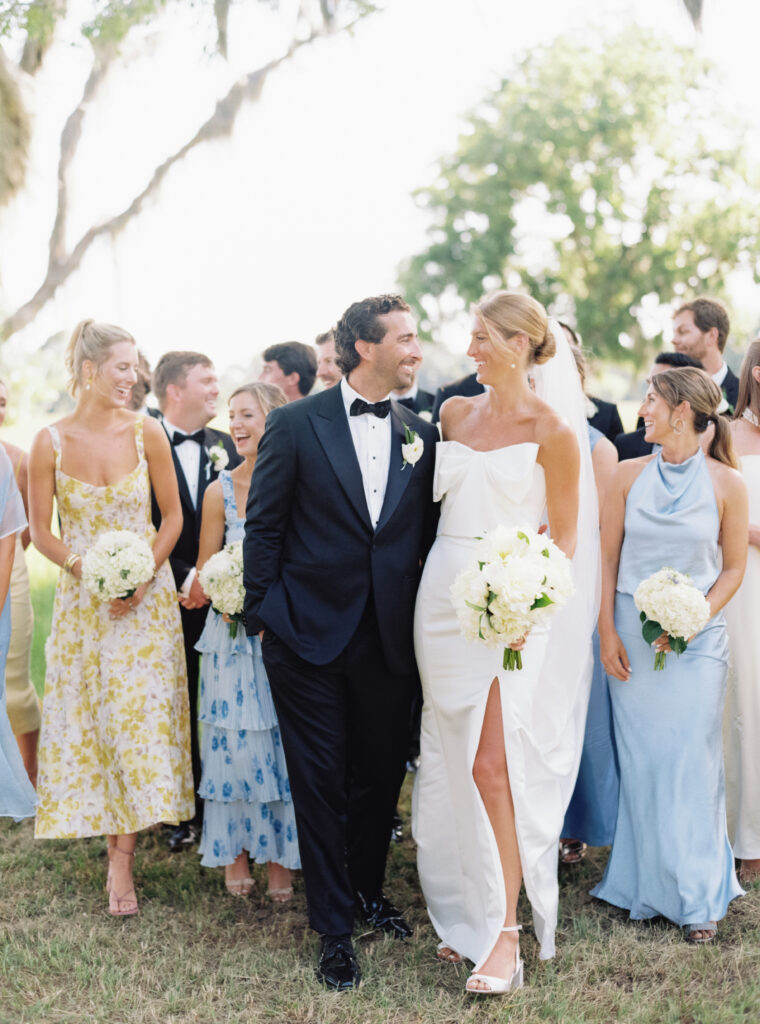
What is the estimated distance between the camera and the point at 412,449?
4.68m

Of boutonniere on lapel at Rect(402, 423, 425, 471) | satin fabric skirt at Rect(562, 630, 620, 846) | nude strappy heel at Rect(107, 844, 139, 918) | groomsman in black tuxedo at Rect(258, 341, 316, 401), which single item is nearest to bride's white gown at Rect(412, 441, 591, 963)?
boutonniere on lapel at Rect(402, 423, 425, 471)

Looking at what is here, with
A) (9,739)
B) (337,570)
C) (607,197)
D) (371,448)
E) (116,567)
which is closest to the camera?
(337,570)

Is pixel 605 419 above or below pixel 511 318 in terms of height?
below

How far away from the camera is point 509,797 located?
455cm

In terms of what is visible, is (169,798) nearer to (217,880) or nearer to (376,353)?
(217,880)

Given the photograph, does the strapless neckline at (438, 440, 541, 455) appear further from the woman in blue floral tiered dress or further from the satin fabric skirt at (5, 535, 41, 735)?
the satin fabric skirt at (5, 535, 41, 735)

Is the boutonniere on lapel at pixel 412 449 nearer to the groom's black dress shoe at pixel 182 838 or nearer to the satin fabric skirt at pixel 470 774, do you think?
the satin fabric skirt at pixel 470 774

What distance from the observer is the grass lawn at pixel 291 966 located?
427cm

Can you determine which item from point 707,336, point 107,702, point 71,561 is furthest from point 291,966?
point 707,336

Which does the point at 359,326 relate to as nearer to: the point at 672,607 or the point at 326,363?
the point at 672,607

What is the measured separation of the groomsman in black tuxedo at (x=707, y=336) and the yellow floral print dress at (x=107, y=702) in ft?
11.9

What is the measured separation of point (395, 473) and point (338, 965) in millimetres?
2140

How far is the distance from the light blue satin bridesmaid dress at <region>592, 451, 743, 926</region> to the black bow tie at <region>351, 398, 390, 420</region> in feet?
4.36

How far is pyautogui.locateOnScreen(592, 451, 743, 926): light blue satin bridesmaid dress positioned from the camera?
4.96 m
